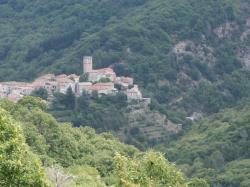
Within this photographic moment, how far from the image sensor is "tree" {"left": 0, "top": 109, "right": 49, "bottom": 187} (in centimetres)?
1705

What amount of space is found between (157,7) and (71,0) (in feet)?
65.2

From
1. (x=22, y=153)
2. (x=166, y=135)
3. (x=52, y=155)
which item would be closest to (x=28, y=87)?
(x=166, y=135)

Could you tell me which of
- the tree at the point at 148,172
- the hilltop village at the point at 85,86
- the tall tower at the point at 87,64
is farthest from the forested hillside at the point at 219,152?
the tree at the point at 148,172

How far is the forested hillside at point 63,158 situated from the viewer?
1738 cm

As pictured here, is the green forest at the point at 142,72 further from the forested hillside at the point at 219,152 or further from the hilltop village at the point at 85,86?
the hilltop village at the point at 85,86

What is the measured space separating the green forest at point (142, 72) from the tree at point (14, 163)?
17240 millimetres

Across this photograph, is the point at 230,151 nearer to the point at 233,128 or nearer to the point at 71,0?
the point at 233,128

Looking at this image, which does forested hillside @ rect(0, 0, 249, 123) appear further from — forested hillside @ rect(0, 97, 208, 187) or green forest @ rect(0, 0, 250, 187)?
forested hillside @ rect(0, 97, 208, 187)

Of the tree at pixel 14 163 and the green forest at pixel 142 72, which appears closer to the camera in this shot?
the tree at pixel 14 163

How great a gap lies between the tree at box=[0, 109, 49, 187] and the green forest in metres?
17.2

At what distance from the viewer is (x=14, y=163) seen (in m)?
17.0

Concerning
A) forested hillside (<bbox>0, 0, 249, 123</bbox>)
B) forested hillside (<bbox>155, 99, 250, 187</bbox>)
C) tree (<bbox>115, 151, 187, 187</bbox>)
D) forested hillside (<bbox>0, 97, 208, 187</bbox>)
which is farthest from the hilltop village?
tree (<bbox>115, 151, 187, 187</bbox>)

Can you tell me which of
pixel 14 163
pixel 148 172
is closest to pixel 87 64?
pixel 148 172

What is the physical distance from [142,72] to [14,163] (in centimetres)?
8454
